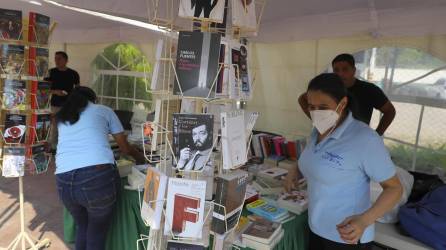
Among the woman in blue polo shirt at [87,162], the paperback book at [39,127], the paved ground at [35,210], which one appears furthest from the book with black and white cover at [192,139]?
the paved ground at [35,210]

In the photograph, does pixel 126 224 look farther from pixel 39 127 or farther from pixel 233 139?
pixel 233 139

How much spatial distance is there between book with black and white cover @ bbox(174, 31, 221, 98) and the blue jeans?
43.9 inches

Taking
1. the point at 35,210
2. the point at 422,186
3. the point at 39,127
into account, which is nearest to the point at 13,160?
the point at 39,127

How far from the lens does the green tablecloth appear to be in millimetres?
2035

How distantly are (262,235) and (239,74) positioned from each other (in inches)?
29.1

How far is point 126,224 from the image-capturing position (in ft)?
6.93

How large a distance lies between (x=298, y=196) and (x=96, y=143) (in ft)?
3.98

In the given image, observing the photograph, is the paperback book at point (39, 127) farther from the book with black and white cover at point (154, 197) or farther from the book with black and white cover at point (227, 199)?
the book with black and white cover at point (227, 199)

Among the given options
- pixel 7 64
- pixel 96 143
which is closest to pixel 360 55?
pixel 96 143

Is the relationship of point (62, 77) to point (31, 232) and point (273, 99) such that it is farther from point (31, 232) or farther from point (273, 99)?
point (273, 99)

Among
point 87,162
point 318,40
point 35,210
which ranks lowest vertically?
point 35,210

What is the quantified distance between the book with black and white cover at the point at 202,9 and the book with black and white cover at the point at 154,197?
1.69 feet

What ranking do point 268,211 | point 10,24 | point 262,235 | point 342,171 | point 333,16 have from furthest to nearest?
point 333,16, point 10,24, point 268,211, point 262,235, point 342,171

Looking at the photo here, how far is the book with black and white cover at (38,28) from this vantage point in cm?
212
